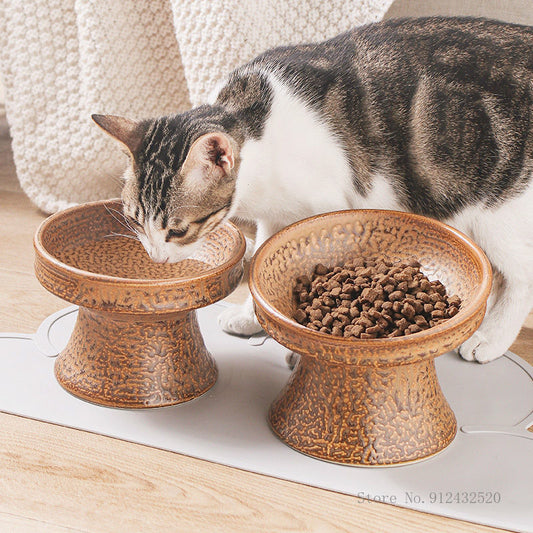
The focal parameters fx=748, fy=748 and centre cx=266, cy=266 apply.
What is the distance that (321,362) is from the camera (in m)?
1.06

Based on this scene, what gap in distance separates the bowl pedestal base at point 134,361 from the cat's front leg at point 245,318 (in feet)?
0.59

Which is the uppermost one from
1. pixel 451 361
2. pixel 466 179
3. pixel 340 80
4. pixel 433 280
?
pixel 340 80

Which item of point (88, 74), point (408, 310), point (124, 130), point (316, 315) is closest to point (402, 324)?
point (408, 310)

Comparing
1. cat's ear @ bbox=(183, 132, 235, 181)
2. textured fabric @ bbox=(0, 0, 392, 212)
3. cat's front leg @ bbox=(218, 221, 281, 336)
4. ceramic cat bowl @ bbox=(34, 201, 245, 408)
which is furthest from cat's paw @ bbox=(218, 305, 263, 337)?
textured fabric @ bbox=(0, 0, 392, 212)

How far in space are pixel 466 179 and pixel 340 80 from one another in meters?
0.27

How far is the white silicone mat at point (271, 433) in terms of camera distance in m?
1.05

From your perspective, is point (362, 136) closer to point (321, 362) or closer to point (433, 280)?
point (433, 280)

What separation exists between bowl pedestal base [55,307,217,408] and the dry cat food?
8.0 inches

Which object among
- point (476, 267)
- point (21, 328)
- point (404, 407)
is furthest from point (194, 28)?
point (404, 407)

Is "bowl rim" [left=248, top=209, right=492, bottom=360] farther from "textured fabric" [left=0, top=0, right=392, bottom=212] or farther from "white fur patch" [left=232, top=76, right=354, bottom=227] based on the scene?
"textured fabric" [left=0, top=0, right=392, bottom=212]

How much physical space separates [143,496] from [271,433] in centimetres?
22

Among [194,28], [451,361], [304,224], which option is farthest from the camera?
[194,28]

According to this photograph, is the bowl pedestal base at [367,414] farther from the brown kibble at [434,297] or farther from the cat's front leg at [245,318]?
the cat's front leg at [245,318]

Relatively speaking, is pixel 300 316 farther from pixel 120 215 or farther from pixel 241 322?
pixel 120 215
